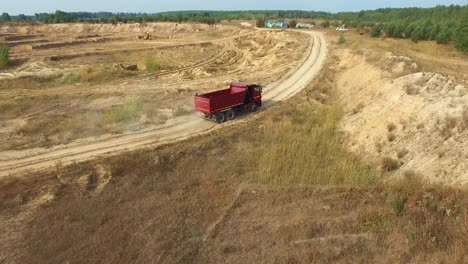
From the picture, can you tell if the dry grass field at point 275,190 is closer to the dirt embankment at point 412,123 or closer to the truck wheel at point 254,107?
the dirt embankment at point 412,123

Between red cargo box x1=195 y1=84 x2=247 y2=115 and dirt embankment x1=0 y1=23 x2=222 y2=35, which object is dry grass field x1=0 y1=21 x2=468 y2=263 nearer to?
red cargo box x1=195 y1=84 x2=247 y2=115

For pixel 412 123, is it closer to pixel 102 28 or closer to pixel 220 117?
pixel 220 117

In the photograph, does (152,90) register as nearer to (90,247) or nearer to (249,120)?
(249,120)

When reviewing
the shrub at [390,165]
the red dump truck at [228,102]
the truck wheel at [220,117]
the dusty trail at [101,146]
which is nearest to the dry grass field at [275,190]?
the shrub at [390,165]

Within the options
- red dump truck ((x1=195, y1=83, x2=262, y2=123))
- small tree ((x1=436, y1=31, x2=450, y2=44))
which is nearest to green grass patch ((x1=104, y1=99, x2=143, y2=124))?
red dump truck ((x1=195, y1=83, x2=262, y2=123))

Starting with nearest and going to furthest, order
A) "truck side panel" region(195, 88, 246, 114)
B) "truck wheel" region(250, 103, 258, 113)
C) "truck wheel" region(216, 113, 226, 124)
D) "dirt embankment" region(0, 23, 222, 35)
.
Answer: "truck side panel" region(195, 88, 246, 114), "truck wheel" region(216, 113, 226, 124), "truck wheel" region(250, 103, 258, 113), "dirt embankment" region(0, 23, 222, 35)
